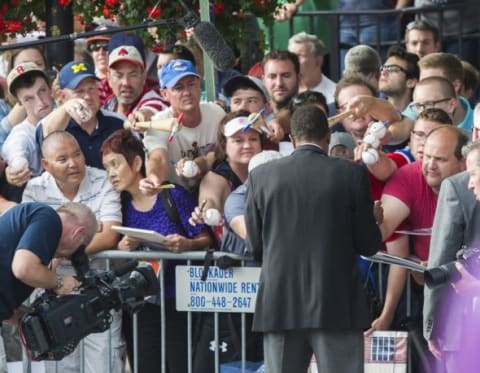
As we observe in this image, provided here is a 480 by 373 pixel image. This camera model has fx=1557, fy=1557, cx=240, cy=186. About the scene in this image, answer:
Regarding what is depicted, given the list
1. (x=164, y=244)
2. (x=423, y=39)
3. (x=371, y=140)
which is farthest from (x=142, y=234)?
(x=423, y=39)

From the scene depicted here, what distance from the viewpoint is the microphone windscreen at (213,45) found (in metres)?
9.66

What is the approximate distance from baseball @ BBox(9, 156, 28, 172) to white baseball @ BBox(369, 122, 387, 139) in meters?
2.24

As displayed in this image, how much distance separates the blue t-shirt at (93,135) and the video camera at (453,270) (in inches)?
112

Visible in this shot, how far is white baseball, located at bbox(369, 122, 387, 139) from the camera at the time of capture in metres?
9.58

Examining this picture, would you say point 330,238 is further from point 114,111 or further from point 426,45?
point 426,45

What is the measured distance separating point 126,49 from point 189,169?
1790 millimetres

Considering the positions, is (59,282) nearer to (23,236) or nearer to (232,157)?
(23,236)

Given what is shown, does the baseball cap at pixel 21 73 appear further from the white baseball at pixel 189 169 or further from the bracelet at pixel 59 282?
the bracelet at pixel 59 282

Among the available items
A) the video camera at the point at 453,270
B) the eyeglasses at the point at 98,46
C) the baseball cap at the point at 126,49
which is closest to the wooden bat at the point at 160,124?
the baseball cap at the point at 126,49

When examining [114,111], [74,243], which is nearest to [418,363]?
[74,243]

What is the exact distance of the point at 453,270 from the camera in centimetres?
843

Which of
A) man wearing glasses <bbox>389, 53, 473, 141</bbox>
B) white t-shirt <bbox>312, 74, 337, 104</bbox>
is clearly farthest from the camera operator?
white t-shirt <bbox>312, 74, 337, 104</bbox>

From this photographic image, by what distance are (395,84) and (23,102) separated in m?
2.74

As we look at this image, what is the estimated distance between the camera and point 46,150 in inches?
392
